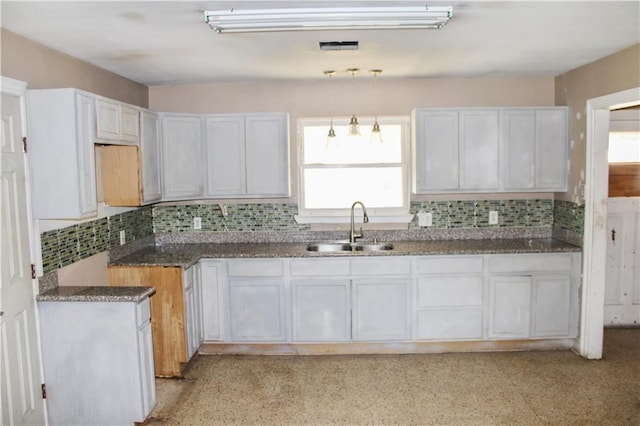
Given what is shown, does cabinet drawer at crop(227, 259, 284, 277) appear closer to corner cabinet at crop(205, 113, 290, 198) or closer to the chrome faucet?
Answer: corner cabinet at crop(205, 113, 290, 198)

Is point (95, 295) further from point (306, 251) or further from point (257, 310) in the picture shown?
point (306, 251)

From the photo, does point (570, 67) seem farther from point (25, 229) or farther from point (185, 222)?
point (25, 229)

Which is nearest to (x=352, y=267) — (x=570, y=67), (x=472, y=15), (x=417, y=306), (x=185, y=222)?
(x=417, y=306)

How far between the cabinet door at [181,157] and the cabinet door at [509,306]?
103 inches

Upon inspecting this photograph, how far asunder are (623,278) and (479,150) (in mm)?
2049

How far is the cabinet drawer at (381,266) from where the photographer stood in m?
4.01

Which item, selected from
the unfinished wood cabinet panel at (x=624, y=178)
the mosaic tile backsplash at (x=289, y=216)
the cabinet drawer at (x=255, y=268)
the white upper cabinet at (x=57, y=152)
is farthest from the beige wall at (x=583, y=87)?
the white upper cabinet at (x=57, y=152)

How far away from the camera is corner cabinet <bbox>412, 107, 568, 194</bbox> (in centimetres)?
421

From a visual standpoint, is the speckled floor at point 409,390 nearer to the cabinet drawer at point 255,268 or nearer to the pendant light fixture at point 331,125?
the cabinet drawer at point 255,268

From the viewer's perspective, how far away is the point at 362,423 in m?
3.02

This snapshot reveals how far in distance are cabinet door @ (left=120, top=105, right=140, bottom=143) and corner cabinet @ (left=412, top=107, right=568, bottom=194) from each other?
2.22m

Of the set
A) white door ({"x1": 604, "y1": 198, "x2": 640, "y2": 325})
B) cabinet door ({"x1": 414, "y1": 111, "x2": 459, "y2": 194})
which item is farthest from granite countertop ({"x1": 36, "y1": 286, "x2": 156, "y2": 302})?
white door ({"x1": 604, "y1": 198, "x2": 640, "y2": 325})

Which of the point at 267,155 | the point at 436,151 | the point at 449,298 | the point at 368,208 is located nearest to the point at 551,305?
the point at 449,298

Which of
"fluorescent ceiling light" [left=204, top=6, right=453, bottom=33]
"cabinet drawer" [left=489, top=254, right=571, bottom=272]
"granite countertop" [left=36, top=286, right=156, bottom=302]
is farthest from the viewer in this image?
"cabinet drawer" [left=489, top=254, right=571, bottom=272]
